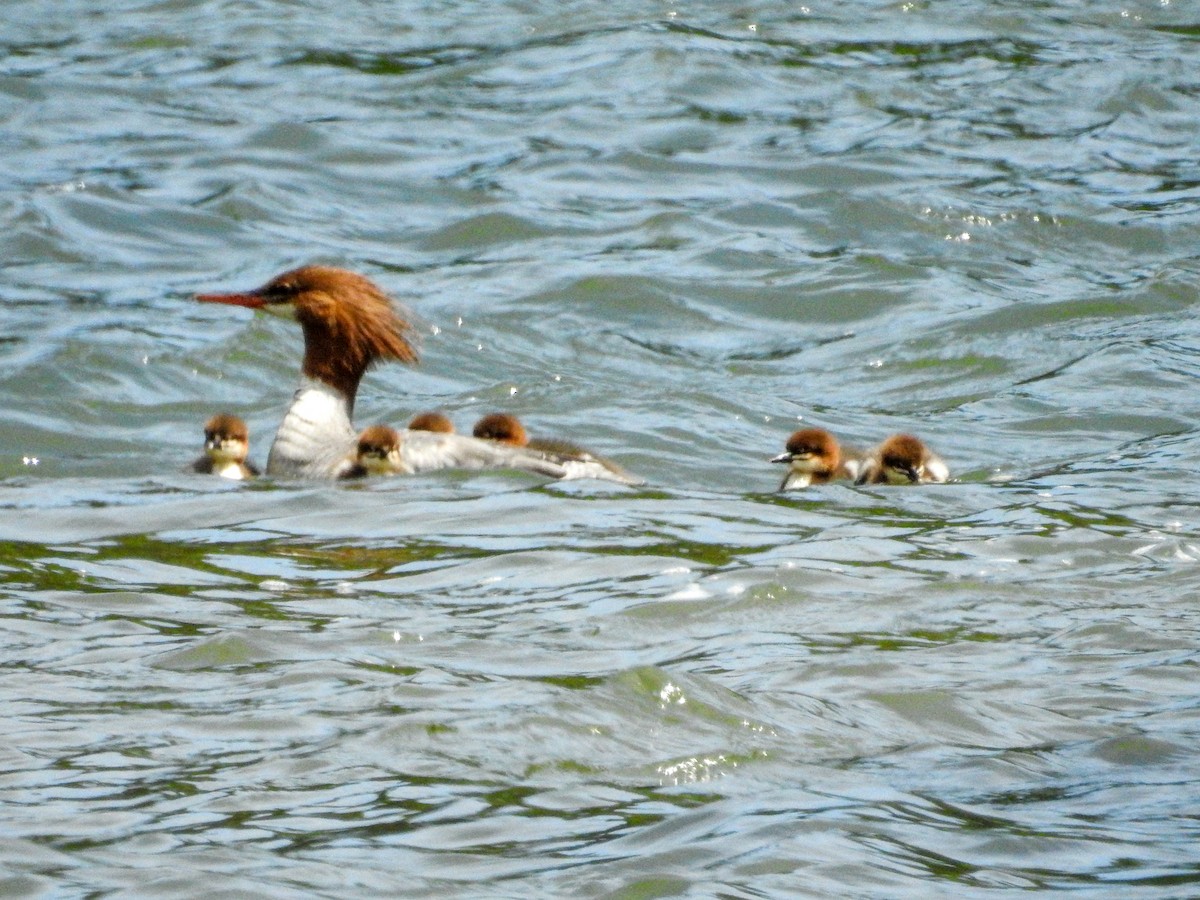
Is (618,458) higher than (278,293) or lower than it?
lower

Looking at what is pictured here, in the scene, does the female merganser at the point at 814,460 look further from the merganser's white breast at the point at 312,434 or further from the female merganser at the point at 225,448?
the female merganser at the point at 225,448

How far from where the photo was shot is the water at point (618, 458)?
16.1 ft

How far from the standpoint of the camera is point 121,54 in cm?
1856

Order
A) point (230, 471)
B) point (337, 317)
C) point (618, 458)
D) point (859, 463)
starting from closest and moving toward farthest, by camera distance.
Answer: point (859, 463), point (230, 471), point (337, 317), point (618, 458)

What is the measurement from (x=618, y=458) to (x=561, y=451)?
133 cm

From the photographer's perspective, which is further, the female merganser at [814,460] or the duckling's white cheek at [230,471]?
the duckling's white cheek at [230,471]

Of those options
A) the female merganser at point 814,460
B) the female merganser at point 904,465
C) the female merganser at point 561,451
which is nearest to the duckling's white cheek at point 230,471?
the female merganser at point 561,451

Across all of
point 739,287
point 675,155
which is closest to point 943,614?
point 739,287

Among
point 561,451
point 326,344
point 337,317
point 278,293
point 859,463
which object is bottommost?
point 859,463

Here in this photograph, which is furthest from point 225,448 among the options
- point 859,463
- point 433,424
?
point 859,463

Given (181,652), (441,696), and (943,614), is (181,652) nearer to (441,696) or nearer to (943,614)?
(441,696)

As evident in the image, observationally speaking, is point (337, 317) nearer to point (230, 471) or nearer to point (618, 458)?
point (230, 471)

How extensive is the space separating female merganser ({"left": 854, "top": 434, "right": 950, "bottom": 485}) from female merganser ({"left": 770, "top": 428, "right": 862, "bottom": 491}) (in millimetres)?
170

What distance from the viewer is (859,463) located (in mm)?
9578
